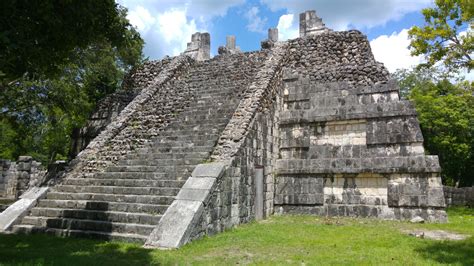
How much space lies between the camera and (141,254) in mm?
6484

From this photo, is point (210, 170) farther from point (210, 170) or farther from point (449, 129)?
point (449, 129)

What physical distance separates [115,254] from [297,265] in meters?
3.05

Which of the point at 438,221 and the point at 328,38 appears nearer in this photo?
the point at 438,221

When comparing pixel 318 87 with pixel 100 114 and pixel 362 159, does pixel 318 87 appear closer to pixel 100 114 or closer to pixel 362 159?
pixel 362 159

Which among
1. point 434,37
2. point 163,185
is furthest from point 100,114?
point 434,37

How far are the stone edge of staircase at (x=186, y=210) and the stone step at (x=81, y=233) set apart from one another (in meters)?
0.52

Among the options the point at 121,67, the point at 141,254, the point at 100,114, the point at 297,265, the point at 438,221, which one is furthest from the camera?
the point at 121,67

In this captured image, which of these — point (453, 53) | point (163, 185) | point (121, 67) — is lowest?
point (163, 185)

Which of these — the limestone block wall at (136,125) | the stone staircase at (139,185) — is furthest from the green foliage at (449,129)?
the limestone block wall at (136,125)

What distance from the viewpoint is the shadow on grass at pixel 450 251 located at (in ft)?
20.1

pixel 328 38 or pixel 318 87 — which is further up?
pixel 328 38

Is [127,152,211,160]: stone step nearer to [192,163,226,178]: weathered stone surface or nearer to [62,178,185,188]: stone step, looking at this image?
[62,178,185,188]: stone step

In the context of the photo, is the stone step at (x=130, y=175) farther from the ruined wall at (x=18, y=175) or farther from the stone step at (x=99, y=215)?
the ruined wall at (x=18, y=175)

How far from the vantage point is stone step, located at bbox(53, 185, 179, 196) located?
8766 millimetres
